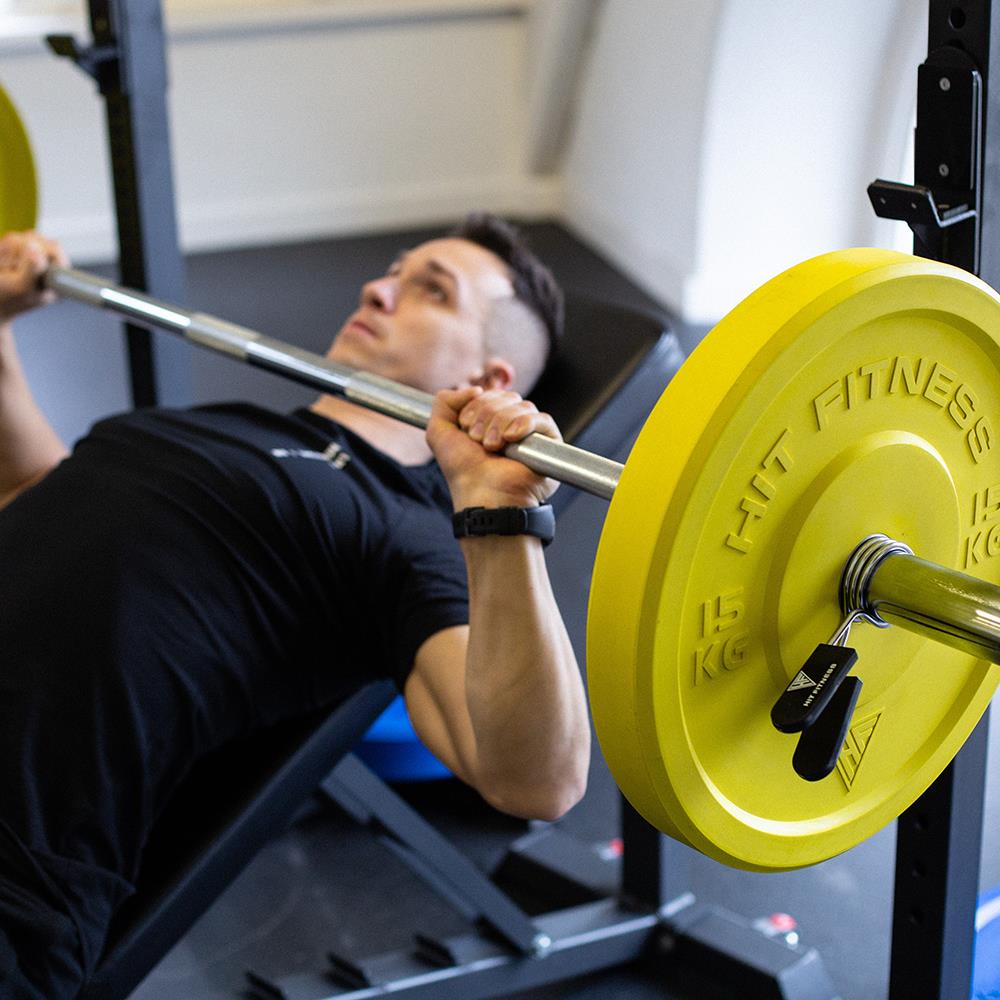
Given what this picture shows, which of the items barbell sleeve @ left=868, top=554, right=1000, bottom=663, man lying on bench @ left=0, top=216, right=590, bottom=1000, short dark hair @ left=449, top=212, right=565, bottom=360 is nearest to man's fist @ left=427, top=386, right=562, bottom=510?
man lying on bench @ left=0, top=216, right=590, bottom=1000

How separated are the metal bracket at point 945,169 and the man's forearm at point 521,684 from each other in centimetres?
39

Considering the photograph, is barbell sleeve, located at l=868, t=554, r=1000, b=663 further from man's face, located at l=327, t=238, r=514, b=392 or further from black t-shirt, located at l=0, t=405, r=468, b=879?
man's face, located at l=327, t=238, r=514, b=392

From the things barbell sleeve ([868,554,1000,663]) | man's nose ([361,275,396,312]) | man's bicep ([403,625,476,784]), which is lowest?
man's bicep ([403,625,476,784])

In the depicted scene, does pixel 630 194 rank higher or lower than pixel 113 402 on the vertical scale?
higher

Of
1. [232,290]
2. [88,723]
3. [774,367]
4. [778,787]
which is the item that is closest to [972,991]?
[778,787]

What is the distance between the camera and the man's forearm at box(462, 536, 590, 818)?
1186mm

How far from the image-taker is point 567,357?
194 cm

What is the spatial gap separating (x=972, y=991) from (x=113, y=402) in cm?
287

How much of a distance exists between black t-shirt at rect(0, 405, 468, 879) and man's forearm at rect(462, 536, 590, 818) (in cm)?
16

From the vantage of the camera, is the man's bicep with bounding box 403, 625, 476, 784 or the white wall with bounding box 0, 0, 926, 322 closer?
the man's bicep with bounding box 403, 625, 476, 784

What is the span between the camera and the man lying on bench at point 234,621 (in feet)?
3.96

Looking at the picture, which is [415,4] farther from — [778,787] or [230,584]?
[778,787]

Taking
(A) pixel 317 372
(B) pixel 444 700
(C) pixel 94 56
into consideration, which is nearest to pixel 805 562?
(B) pixel 444 700

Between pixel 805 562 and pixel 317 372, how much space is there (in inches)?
24.3
